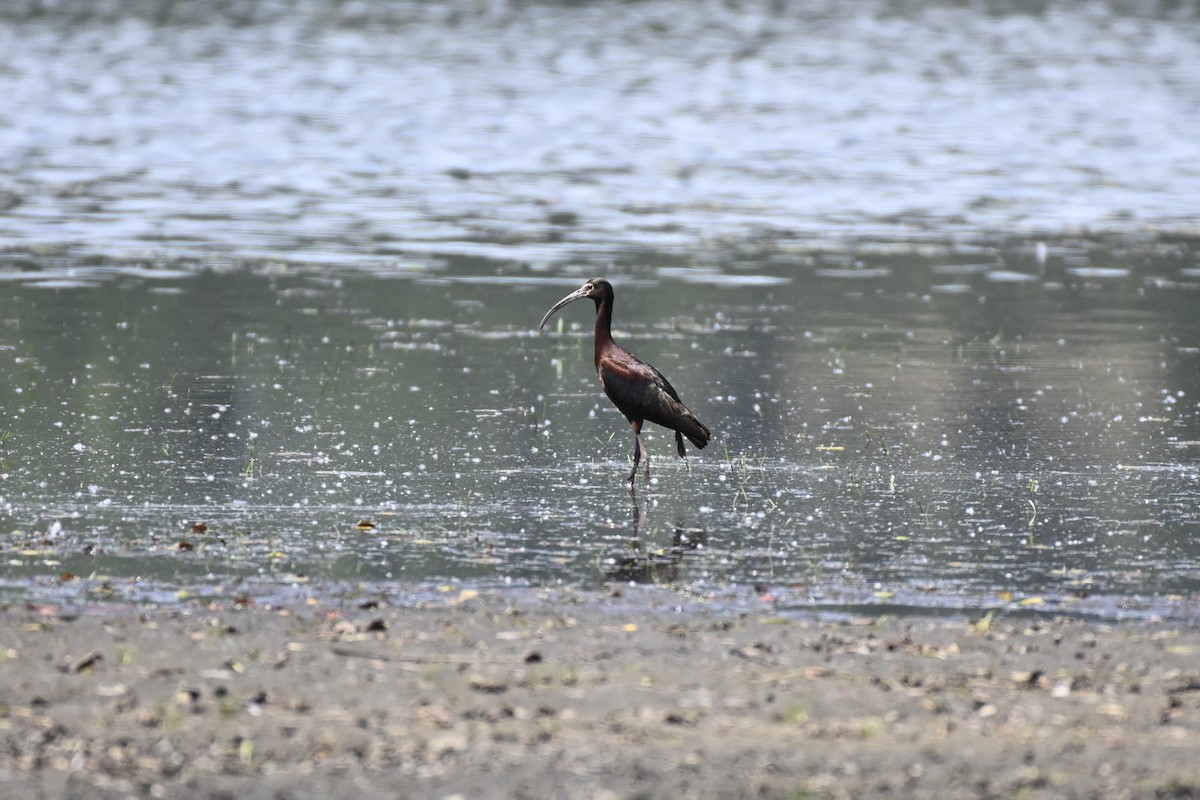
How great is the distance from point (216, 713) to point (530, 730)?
1.21 meters

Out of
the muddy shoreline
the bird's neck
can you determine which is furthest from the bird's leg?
the muddy shoreline

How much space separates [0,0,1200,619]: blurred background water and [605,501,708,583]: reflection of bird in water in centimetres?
3

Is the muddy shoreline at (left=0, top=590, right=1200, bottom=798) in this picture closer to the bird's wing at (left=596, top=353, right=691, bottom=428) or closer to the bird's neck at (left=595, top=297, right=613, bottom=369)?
the bird's wing at (left=596, top=353, right=691, bottom=428)

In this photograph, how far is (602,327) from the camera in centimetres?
1398

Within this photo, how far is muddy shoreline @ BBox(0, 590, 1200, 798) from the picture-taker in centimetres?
716

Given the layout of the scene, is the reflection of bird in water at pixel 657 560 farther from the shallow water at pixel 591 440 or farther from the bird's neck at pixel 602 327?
the bird's neck at pixel 602 327

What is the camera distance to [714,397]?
16.3 meters

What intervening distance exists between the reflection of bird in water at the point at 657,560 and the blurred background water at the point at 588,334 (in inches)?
1.2

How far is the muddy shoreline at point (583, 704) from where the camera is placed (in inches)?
282

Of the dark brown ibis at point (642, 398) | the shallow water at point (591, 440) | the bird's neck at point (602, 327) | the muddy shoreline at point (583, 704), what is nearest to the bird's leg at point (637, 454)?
the dark brown ibis at point (642, 398)

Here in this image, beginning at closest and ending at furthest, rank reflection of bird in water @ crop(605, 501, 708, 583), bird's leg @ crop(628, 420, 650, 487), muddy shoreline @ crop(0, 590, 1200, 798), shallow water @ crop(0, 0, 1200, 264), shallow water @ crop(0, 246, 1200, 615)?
muddy shoreline @ crop(0, 590, 1200, 798) → reflection of bird in water @ crop(605, 501, 708, 583) → shallow water @ crop(0, 246, 1200, 615) → bird's leg @ crop(628, 420, 650, 487) → shallow water @ crop(0, 0, 1200, 264)

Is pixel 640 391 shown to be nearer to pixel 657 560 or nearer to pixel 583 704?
pixel 657 560

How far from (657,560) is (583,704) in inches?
108

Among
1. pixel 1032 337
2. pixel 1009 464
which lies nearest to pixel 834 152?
pixel 1032 337
